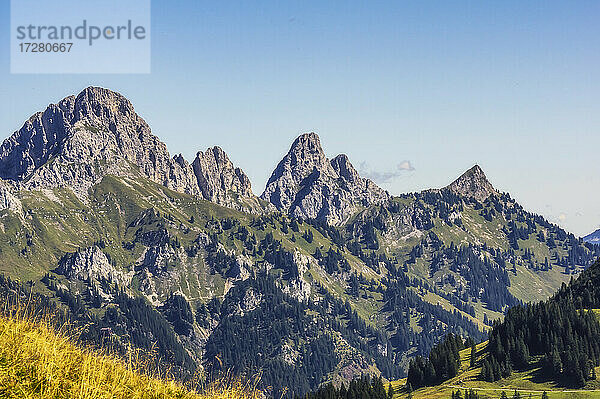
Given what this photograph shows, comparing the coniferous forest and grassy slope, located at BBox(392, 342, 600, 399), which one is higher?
the coniferous forest

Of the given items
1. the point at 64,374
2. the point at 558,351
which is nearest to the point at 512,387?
the point at 558,351

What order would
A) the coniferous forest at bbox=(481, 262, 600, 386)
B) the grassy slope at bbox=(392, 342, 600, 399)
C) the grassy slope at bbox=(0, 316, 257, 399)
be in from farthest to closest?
1. the coniferous forest at bbox=(481, 262, 600, 386)
2. the grassy slope at bbox=(392, 342, 600, 399)
3. the grassy slope at bbox=(0, 316, 257, 399)

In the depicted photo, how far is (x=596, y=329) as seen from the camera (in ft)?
616

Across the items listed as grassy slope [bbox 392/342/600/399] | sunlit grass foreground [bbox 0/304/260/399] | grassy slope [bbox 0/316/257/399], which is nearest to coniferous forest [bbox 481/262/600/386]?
grassy slope [bbox 392/342/600/399]

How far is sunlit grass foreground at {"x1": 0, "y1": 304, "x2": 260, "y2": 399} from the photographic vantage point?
16.3 m

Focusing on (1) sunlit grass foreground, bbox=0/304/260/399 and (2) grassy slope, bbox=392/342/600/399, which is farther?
(2) grassy slope, bbox=392/342/600/399

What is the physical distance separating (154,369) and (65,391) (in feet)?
19.5

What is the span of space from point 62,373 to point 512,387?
179275 mm

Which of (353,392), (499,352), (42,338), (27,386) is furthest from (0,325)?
(499,352)

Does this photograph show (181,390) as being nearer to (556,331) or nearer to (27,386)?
(27,386)

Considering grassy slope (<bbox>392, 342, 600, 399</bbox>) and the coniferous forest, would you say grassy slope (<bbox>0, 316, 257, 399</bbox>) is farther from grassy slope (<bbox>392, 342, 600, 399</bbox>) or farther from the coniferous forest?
the coniferous forest

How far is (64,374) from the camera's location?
1755 cm

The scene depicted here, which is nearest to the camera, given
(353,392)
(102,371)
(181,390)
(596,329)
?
(102,371)

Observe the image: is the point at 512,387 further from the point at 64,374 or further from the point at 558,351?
the point at 64,374
